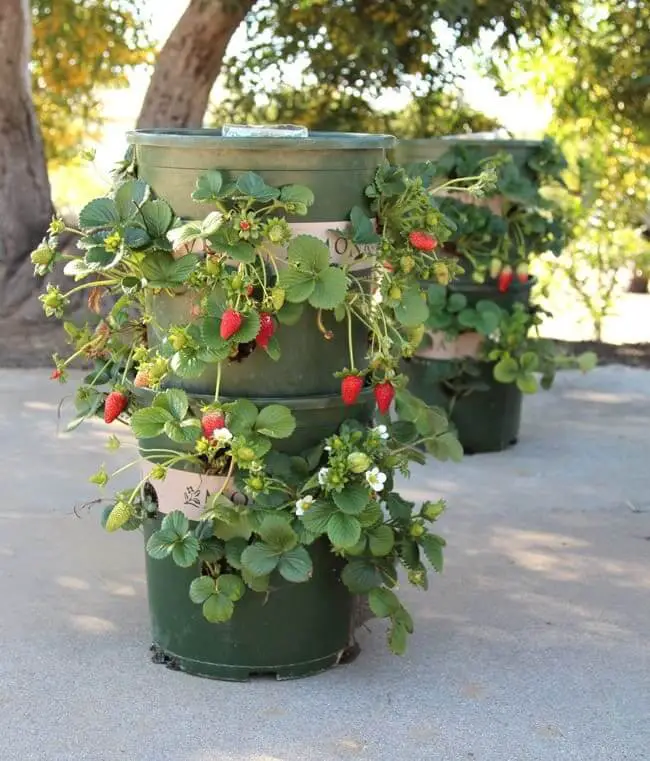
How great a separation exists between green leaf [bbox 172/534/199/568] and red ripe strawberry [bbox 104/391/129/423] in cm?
38

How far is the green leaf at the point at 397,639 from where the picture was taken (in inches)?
127

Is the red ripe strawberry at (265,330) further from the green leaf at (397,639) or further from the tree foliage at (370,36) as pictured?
the tree foliage at (370,36)

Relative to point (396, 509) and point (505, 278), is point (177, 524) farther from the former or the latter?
point (505, 278)

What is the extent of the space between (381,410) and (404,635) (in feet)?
1.99

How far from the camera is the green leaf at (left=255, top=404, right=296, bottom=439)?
300 cm

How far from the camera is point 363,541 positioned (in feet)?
10.2

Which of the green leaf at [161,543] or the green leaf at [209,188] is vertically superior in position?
the green leaf at [209,188]

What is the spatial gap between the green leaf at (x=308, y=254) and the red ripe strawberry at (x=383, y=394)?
35 centimetres

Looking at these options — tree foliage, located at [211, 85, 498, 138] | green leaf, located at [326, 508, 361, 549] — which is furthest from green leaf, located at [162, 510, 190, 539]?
tree foliage, located at [211, 85, 498, 138]

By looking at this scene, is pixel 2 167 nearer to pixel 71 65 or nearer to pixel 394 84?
pixel 71 65

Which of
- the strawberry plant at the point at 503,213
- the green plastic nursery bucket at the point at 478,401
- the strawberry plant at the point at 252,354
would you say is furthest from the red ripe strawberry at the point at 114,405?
the green plastic nursery bucket at the point at 478,401

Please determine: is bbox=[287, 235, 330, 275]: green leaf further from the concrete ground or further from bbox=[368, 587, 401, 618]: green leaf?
the concrete ground

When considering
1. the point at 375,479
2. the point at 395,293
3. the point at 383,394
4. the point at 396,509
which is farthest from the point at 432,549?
the point at 395,293

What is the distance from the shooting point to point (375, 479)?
3014 mm
